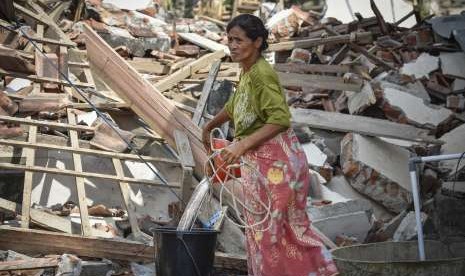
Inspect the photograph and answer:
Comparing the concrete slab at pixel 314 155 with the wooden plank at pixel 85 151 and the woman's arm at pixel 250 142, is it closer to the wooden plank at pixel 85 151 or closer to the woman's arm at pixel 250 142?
Result: the wooden plank at pixel 85 151

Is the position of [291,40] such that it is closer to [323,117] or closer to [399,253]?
[323,117]

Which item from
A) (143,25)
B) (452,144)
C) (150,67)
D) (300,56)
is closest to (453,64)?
(300,56)

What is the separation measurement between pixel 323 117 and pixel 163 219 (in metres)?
2.66

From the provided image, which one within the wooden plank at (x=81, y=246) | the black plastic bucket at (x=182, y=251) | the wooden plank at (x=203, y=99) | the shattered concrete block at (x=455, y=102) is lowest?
the wooden plank at (x=81, y=246)

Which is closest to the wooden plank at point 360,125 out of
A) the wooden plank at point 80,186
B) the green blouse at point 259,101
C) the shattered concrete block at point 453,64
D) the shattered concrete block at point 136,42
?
the shattered concrete block at point 453,64

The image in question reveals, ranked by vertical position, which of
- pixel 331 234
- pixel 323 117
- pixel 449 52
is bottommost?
pixel 331 234

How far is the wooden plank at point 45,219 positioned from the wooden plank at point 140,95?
45.0 inches

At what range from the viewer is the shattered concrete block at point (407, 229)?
5.38m

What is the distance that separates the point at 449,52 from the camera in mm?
9773

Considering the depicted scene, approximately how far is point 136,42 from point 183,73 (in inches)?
76.9

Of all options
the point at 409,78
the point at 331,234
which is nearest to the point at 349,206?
the point at 331,234

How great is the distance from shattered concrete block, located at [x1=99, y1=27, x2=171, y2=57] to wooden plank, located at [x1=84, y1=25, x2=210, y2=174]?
3.82m

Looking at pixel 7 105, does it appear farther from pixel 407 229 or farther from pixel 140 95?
pixel 407 229

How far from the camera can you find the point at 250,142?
3037 mm
